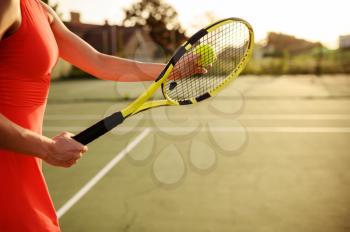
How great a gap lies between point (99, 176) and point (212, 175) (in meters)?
1.23

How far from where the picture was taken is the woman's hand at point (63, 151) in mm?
1275

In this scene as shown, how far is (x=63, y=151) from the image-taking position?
4.25ft

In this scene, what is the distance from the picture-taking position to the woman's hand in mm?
1275

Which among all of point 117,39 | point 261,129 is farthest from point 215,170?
point 117,39

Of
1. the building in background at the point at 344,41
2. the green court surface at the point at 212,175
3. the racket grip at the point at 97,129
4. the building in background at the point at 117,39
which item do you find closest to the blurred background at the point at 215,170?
the green court surface at the point at 212,175

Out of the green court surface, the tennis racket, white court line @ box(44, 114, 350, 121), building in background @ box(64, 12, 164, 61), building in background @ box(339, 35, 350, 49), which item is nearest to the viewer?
the tennis racket

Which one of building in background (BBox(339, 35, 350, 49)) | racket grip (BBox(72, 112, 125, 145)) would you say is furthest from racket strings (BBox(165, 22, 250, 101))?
building in background (BBox(339, 35, 350, 49))

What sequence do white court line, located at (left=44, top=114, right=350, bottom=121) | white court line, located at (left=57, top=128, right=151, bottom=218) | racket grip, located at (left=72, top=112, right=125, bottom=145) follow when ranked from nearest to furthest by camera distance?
1. racket grip, located at (left=72, top=112, right=125, bottom=145)
2. white court line, located at (left=57, top=128, right=151, bottom=218)
3. white court line, located at (left=44, top=114, right=350, bottom=121)

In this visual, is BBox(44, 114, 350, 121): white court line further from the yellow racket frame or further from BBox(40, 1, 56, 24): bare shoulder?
BBox(40, 1, 56, 24): bare shoulder

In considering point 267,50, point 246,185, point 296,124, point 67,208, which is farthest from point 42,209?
point 267,50

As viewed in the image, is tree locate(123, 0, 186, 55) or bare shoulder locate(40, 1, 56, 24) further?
tree locate(123, 0, 186, 55)

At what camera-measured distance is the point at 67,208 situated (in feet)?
12.2

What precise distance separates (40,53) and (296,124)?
21.1 feet

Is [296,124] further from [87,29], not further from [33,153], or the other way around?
[87,29]
